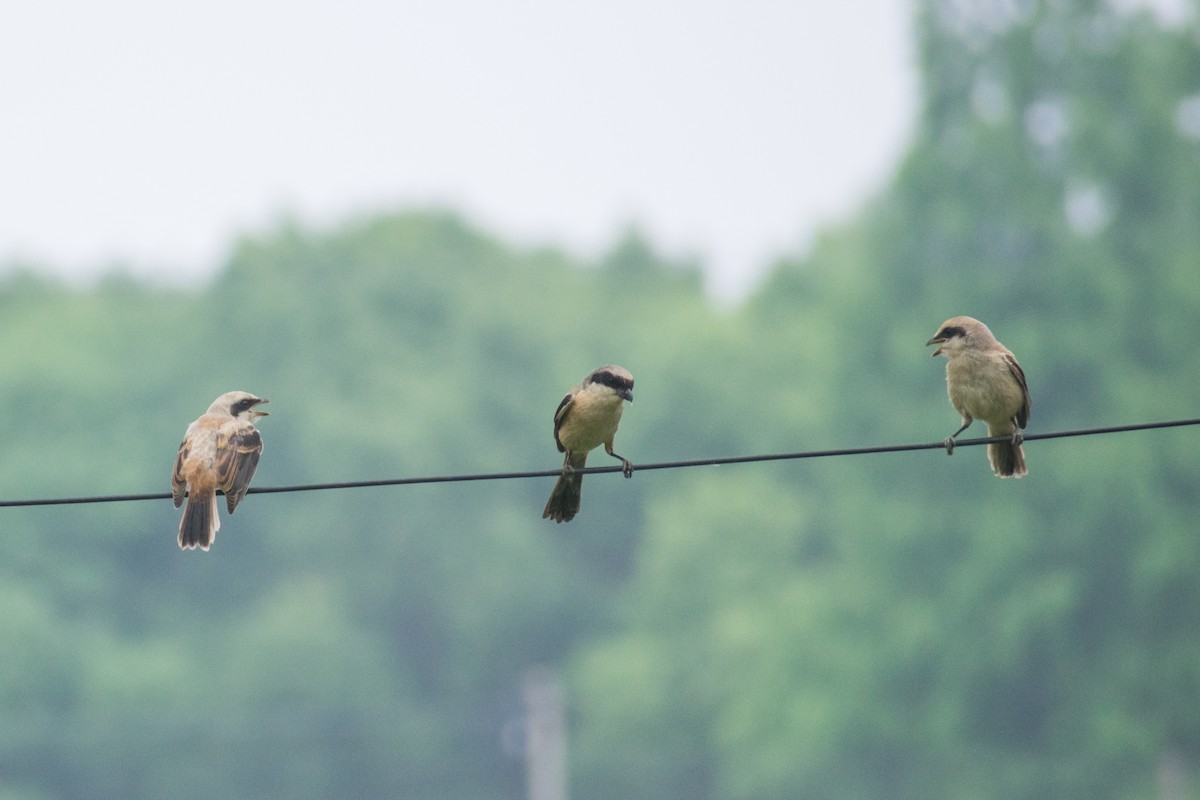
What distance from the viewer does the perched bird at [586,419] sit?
14656 mm

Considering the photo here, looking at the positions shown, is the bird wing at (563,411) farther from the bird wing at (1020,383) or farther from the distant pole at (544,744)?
the distant pole at (544,744)

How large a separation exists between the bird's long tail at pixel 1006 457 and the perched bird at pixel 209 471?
5381 millimetres

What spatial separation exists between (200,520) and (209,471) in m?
0.36

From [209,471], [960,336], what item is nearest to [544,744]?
[209,471]

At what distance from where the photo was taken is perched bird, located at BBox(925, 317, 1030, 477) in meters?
14.7

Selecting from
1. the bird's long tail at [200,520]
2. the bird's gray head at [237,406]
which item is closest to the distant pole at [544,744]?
the bird's gray head at [237,406]

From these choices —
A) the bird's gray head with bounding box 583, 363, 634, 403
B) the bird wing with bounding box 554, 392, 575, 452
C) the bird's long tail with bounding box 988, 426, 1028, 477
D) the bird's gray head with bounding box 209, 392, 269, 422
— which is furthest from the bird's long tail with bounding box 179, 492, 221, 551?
the bird's long tail with bounding box 988, 426, 1028, 477

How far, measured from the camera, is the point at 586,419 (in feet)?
48.4

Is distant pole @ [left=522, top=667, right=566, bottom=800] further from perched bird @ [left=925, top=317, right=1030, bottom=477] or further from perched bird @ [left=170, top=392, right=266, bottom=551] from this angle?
perched bird @ [left=925, top=317, right=1030, bottom=477]

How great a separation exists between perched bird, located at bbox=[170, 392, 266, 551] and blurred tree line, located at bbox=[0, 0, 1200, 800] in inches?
1228

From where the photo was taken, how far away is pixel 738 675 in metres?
56.4

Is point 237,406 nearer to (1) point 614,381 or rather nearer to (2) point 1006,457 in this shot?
(1) point 614,381

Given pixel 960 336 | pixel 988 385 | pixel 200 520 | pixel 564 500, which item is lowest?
pixel 200 520

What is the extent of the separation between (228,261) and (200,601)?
61.0 ft
